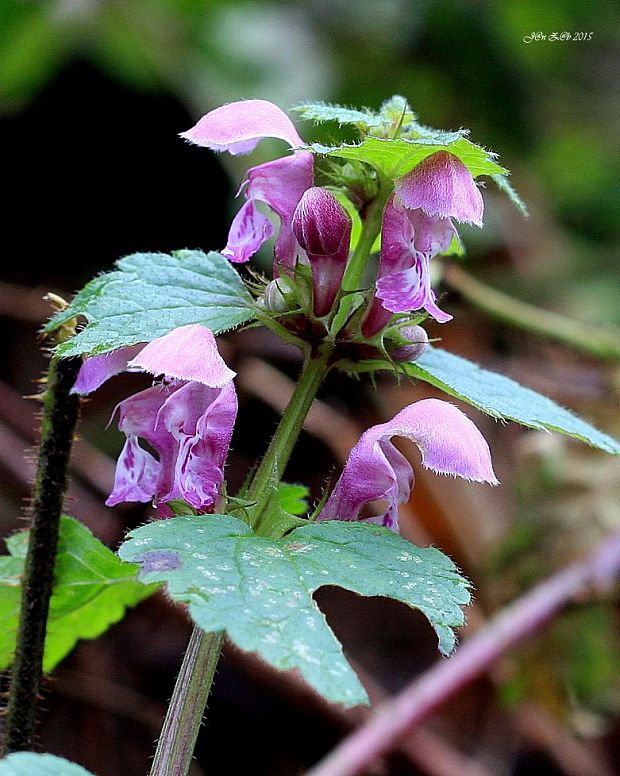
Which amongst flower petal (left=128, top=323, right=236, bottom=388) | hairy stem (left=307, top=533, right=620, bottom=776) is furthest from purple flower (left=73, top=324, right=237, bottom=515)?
hairy stem (left=307, top=533, right=620, bottom=776)

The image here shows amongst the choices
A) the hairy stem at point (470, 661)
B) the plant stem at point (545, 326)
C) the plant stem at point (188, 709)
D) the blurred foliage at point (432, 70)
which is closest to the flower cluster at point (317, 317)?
the plant stem at point (188, 709)

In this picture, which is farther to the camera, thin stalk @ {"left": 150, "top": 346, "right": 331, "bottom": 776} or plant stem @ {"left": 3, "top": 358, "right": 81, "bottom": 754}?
plant stem @ {"left": 3, "top": 358, "right": 81, "bottom": 754}

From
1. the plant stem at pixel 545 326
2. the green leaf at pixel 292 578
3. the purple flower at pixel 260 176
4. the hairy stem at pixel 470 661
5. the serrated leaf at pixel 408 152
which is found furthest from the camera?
the plant stem at pixel 545 326

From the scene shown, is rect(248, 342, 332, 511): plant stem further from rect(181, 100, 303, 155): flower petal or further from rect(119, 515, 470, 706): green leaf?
rect(181, 100, 303, 155): flower petal

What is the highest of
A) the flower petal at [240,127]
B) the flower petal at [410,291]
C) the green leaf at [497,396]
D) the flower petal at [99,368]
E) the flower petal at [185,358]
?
the flower petal at [240,127]

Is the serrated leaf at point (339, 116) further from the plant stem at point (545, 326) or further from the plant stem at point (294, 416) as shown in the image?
the plant stem at point (545, 326)

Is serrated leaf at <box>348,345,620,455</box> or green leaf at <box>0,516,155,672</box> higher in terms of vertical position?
serrated leaf at <box>348,345,620,455</box>

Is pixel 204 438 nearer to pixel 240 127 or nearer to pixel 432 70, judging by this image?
pixel 240 127

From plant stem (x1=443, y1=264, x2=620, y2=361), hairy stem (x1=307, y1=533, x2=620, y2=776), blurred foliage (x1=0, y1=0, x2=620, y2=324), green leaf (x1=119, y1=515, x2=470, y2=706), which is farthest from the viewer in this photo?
blurred foliage (x1=0, y1=0, x2=620, y2=324)

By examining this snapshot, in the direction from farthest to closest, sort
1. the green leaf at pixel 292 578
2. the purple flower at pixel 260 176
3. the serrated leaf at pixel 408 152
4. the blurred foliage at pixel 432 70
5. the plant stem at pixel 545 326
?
1. the blurred foliage at pixel 432 70
2. the plant stem at pixel 545 326
3. the purple flower at pixel 260 176
4. the serrated leaf at pixel 408 152
5. the green leaf at pixel 292 578
